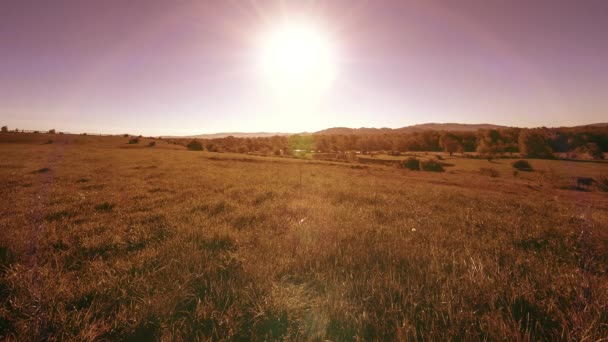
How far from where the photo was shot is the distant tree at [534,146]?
8600 centimetres

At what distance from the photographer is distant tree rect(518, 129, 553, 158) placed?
86.0 m

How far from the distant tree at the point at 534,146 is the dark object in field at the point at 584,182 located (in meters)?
59.2

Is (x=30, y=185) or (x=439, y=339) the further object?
(x=30, y=185)

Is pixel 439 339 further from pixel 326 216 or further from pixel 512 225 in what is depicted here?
pixel 512 225

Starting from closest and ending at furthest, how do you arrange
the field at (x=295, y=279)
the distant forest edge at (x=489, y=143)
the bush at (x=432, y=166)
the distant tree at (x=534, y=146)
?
the field at (x=295, y=279) < the bush at (x=432, y=166) < the distant tree at (x=534, y=146) < the distant forest edge at (x=489, y=143)

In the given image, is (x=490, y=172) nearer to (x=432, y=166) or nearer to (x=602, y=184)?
(x=432, y=166)

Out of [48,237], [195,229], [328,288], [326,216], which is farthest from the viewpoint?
[326,216]

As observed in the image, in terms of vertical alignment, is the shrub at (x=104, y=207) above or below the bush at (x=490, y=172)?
above

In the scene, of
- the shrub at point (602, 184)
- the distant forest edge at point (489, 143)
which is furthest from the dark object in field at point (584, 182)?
the distant forest edge at point (489, 143)

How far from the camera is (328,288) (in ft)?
9.59

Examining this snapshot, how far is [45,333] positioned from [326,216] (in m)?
5.07

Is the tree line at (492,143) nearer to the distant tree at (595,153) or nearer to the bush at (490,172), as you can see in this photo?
the distant tree at (595,153)

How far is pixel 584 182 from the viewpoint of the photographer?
117ft

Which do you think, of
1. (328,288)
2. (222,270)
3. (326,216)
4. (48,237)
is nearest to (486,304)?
(328,288)
